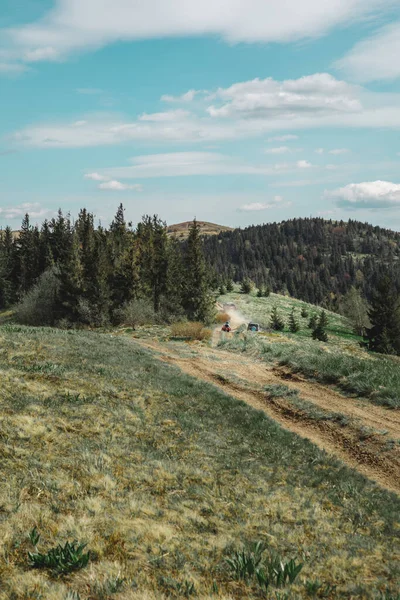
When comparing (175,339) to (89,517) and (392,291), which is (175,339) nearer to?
(89,517)

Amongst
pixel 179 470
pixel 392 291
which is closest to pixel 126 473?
pixel 179 470

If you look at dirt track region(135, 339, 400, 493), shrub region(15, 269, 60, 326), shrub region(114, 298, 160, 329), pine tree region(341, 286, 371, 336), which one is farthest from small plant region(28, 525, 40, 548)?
pine tree region(341, 286, 371, 336)

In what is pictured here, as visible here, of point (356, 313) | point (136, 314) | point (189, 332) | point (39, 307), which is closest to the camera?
point (189, 332)

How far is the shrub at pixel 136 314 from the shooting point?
174 feet

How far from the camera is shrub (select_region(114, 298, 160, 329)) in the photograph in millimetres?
53094

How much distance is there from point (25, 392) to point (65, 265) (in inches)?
1907

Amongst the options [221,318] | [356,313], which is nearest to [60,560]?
[221,318]

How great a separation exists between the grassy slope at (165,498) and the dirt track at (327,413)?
117 centimetres

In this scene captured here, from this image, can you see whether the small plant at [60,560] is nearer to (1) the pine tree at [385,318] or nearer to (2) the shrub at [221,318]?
(2) the shrub at [221,318]

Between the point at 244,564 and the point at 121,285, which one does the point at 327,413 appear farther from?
the point at 121,285

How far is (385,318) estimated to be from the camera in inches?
2405

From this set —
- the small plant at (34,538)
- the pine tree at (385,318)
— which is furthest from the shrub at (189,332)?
the small plant at (34,538)

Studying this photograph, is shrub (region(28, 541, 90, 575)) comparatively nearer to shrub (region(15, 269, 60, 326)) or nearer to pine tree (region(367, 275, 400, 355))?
shrub (region(15, 269, 60, 326))

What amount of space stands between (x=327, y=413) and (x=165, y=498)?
344 inches
